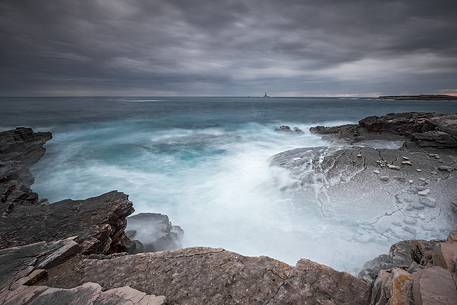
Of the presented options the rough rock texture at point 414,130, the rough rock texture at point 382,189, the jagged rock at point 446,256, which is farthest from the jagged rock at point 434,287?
the rough rock texture at point 414,130

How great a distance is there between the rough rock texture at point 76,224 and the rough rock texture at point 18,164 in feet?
2.99

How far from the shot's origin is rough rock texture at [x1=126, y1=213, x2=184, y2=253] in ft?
23.1

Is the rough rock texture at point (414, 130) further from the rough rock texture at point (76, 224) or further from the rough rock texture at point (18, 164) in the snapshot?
the rough rock texture at point (18, 164)

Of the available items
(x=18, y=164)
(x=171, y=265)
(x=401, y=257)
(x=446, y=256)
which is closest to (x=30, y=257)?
(x=171, y=265)

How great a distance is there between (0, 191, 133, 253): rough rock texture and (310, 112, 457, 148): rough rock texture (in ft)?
48.5

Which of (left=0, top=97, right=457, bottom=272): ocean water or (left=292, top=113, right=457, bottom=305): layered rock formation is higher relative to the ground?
(left=292, top=113, right=457, bottom=305): layered rock formation

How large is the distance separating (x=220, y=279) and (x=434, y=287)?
2453 mm

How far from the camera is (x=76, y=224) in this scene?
188 inches

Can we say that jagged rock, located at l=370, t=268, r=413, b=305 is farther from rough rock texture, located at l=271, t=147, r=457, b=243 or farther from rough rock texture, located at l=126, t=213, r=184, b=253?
rough rock texture, located at l=126, t=213, r=184, b=253

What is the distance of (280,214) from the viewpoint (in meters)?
9.11

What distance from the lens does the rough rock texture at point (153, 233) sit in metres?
7.04

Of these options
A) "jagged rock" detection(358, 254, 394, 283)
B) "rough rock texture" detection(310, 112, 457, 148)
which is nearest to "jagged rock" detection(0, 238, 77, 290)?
"jagged rock" detection(358, 254, 394, 283)

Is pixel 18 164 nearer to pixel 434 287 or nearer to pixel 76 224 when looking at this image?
pixel 76 224

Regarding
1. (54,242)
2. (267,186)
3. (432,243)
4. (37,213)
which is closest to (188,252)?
(54,242)
